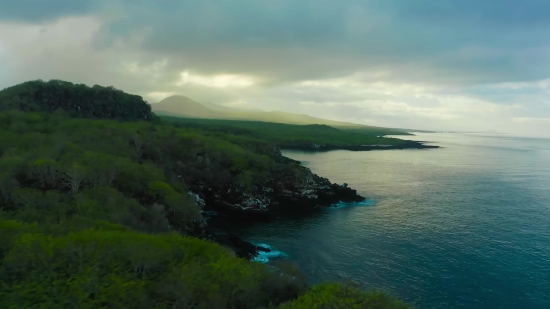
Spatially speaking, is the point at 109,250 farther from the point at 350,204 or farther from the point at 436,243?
the point at 350,204

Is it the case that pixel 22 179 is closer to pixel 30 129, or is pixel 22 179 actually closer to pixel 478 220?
pixel 30 129

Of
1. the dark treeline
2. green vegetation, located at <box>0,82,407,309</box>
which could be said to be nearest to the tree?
green vegetation, located at <box>0,82,407,309</box>

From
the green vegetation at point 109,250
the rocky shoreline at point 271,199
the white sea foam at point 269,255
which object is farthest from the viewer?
the rocky shoreline at point 271,199

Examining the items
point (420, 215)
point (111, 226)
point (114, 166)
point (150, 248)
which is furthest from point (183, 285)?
point (420, 215)

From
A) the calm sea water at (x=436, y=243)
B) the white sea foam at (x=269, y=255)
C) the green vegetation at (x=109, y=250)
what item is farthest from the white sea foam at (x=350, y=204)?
the green vegetation at (x=109, y=250)

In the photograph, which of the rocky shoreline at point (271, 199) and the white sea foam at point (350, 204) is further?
the white sea foam at point (350, 204)

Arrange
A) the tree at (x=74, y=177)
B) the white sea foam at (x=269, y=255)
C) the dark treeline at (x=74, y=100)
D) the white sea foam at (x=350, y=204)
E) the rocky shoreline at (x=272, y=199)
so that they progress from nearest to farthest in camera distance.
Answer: the tree at (x=74, y=177) → the white sea foam at (x=269, y=255) → the rocky shoreline at (x=272, y=199) → the white sea foam at (x=350, y=204) → the dark treeline at (x=74, y=100)

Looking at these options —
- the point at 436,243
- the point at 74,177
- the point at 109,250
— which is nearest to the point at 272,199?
the point at 436,243

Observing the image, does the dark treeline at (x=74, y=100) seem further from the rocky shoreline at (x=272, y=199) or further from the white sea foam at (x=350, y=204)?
the white sea foam at (x=350, y=204)

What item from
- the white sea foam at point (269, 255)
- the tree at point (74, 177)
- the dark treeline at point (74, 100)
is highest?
the dark treeline at point (74, 100)
